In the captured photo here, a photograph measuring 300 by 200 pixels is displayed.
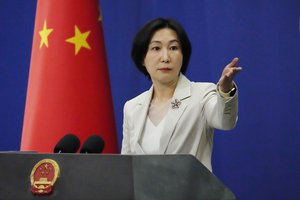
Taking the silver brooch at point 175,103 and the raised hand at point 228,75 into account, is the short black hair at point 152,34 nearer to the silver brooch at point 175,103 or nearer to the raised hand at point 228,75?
the silver brooch at point 175,103

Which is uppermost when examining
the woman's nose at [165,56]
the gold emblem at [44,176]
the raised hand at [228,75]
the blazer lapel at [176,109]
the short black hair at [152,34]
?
the short black hair at [152,34]

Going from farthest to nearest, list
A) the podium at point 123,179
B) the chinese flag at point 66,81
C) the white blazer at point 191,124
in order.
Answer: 1. the chinese flag at point 66,81
2. the white blazer at point 191,124
3. the podium at point 123,179

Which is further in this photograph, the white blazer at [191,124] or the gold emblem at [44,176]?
the white blazer at [191,124]

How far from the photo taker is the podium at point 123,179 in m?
0.80

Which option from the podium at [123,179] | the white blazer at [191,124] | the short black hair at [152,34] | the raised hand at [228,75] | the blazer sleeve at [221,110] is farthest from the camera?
the short black hair at [152,34]

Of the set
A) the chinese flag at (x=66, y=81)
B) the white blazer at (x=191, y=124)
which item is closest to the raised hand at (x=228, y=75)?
the white blazer at (x=191, y=124)

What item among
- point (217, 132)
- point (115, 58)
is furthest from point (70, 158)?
point (115, 58)

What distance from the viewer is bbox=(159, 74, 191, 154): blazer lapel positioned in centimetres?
134

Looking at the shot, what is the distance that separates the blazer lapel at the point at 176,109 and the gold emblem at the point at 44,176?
0.55 m

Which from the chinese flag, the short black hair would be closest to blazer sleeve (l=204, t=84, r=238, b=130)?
the short black hair

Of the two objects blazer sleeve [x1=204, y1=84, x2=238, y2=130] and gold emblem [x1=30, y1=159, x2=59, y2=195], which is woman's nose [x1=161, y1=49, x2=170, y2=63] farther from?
gold emblem [x1=30, y1=159, x2=59, y2=195]

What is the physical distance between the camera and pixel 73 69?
2.17 meters

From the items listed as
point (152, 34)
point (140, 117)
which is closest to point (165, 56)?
point (152, 34)

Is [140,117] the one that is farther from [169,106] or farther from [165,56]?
[165,56]
